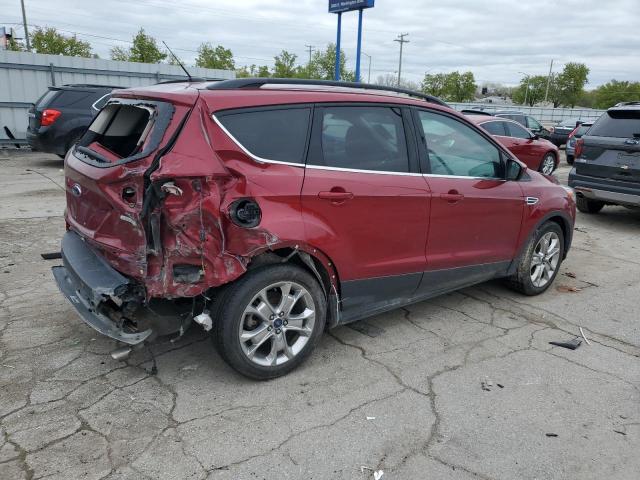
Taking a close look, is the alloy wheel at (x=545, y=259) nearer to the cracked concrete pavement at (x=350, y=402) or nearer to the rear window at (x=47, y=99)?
the cracked concrete pavement at (x=350, y=402)

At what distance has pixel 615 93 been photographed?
8825 centimetres

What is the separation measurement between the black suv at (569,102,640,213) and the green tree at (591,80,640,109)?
89407mm

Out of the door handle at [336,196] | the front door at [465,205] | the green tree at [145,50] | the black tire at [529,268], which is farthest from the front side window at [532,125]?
the green tree at [145,50]

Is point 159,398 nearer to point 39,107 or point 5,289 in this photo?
point 5,289

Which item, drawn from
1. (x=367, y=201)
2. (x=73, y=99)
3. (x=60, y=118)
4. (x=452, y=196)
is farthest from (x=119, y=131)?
(x=73, y=99)

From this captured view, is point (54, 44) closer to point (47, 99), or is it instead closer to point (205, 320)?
point (47, 99)

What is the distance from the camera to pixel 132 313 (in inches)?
123

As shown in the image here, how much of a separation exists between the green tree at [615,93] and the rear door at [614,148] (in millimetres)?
89414

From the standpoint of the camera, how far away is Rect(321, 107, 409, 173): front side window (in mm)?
3471

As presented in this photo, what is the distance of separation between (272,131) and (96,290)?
141 cm

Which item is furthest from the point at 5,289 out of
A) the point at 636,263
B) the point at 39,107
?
the point at 39,107

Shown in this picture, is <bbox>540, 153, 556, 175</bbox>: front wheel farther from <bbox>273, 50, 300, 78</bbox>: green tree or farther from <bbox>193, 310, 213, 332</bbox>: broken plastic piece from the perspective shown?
<bbox>273, 50, 300, 78</bbox>: green tree

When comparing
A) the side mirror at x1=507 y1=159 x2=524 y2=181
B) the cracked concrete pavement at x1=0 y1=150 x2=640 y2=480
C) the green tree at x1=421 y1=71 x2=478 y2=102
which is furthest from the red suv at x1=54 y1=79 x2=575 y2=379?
the green tree at x1=421 y1=71 x2=478 y2=102

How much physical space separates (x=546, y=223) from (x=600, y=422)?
2.36 m
